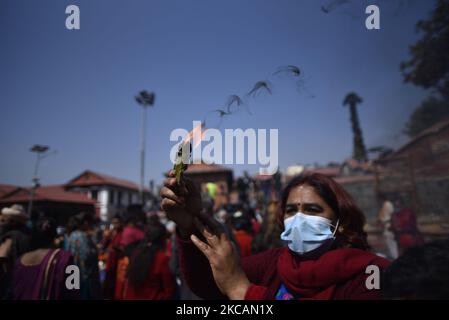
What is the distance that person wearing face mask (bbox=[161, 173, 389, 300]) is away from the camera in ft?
4.12

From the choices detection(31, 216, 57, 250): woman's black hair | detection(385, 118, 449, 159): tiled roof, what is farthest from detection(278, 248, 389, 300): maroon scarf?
detection(385, 118, 449, 159): tiled roof

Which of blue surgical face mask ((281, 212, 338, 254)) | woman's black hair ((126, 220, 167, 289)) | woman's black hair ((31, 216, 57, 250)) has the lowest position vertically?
woman's black hair ((126, 220, 167, 289))

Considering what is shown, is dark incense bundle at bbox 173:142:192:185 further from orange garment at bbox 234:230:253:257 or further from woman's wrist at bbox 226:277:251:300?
orange garment at bbox 234:230:253:257

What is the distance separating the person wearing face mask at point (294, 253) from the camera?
126 centimetres

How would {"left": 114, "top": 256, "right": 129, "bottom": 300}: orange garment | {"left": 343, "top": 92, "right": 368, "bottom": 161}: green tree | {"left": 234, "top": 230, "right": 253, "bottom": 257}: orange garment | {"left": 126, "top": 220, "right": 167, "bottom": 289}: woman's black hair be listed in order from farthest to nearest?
1. {"left": 343, "top": 92, "right": 368, "bottom": 161}: green tree
2. {"left": 234, "top": 230, "right": 253, "bottom": 257}: orange garment
3. {"left": 114, "top": 256, "right": 129, "bottom": 300}: orange garment
4. {"left": 126, "top": 220, "right": 167, "bottom": 289}: woman's black hair

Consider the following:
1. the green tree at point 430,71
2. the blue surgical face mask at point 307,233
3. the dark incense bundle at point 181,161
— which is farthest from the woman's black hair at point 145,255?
the green tree at point 430,71

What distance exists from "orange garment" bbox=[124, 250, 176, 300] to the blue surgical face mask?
2341 mm

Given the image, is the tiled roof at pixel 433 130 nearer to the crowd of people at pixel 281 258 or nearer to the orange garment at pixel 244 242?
the orange garment at pixel 244 242

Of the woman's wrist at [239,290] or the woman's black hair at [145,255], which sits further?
the woman's black hair at [145,255]

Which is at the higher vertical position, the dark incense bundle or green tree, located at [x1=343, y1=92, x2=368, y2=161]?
green tree, located at [x1=343, y1=92, x2=368, y2=161]

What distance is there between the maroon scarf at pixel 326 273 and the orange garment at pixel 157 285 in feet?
7.96

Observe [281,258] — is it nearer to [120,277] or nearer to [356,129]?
[120,277]

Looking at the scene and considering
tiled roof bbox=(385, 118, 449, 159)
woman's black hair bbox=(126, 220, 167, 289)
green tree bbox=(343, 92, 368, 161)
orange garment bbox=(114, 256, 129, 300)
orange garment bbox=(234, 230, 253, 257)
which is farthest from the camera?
green tree bbox=(343, 92, 368, 161)
